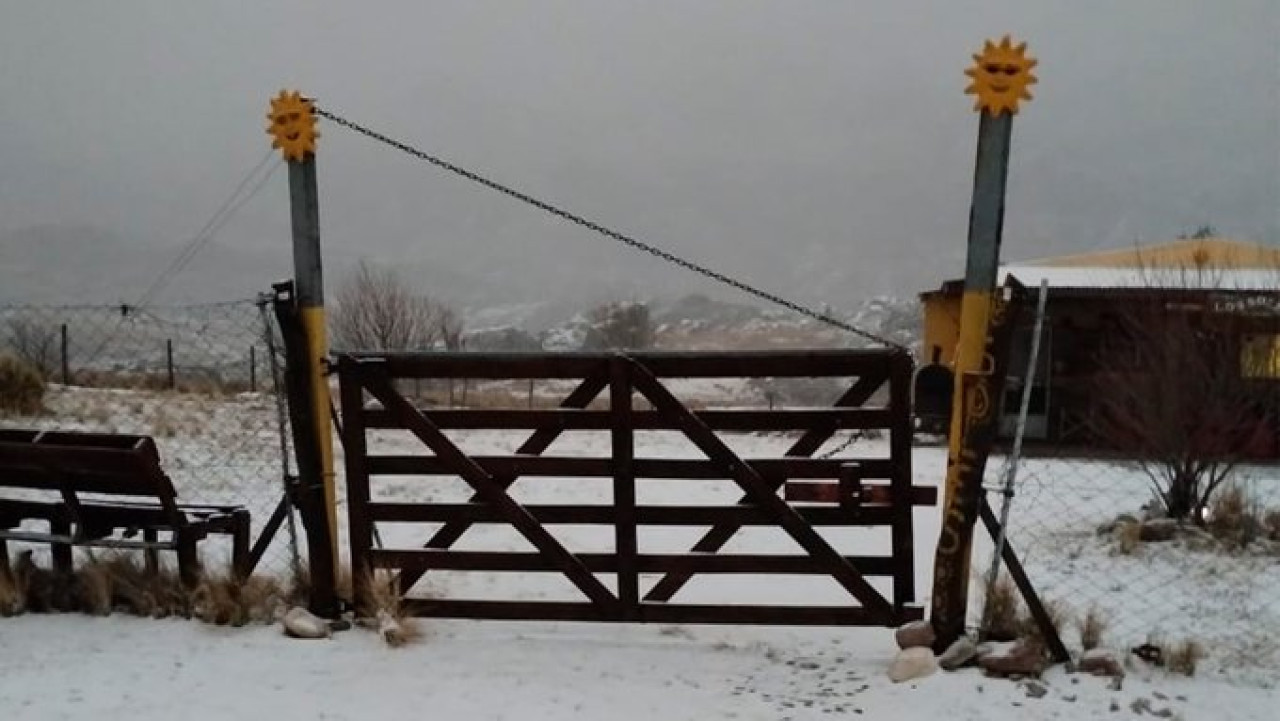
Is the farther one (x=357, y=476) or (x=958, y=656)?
(x=357, y=476)

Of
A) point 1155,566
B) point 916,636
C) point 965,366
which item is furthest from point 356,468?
point 1155,566

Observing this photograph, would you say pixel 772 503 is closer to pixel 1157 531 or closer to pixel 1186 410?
pixel 1157 531

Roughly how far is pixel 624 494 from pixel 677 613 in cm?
79

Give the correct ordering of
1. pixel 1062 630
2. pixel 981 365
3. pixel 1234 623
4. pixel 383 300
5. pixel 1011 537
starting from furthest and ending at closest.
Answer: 1. pixel 383 300
2. pixel 1011 537
3. pixel 1234 623
4. pixel 1062 630
5. pixel 981 365

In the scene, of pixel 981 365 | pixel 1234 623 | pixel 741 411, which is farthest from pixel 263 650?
pixel 1234 623

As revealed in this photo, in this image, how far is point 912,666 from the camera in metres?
5.52

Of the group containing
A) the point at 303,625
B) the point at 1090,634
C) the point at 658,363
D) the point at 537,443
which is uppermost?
the point at 658,363

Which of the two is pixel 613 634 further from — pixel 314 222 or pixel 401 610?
pixel 314 222

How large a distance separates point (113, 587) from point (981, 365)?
5598 millimetres

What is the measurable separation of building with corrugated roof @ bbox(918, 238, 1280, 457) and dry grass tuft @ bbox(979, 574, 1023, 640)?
7758 millimetres

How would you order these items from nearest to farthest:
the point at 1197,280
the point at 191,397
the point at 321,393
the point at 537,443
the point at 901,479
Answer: the point at 901,479 → the point at 321,393 → the point at 537,443 → the point at 1197,280 → the point at 191,397

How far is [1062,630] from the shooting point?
20.0 feet

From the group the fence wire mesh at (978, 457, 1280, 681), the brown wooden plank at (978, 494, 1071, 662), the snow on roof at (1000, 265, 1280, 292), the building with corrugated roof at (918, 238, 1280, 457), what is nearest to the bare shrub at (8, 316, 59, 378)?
the building with corrugated roof at (918, 238, 1280, 457)

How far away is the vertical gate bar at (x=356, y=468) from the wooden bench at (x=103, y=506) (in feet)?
2.46
